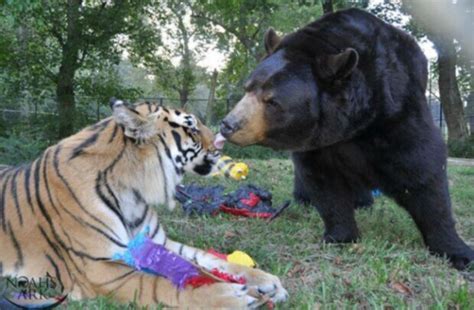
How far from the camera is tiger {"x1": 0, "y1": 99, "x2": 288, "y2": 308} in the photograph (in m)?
2.78

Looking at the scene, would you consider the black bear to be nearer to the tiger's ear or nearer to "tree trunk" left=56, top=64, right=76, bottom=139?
the tiger's ear

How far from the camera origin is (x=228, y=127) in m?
3.47

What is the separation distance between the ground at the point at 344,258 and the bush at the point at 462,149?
36.2ft

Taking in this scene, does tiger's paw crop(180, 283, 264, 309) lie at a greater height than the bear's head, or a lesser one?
lesser

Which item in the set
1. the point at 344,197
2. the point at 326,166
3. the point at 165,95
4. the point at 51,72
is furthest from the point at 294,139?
the point at 165,95

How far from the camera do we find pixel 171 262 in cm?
277

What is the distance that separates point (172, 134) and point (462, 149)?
48.5 feet

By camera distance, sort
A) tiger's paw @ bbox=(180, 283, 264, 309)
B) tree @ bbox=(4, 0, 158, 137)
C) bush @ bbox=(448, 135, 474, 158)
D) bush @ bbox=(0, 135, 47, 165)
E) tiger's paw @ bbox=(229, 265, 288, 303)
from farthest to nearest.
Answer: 1. bush @ bbox=(448, 135, 474, 158)
2. tree @ bbox=(4, 0, 158, 137)
3. bush @ bbox=(0, 135, 47, 165)
4. tiger's paw @ bbox=(229, 265, 288, 303)
5. tiger's paw @ bbox=(180, 283, 264, 309)

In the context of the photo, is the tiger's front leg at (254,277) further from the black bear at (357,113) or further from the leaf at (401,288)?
the black bear at (357,113)

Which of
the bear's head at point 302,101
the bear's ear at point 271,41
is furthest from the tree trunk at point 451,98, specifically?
the bear's head at point 302,101

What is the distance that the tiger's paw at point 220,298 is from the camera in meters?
2.45

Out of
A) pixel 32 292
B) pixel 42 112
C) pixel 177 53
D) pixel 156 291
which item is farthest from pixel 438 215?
pixel 177 53

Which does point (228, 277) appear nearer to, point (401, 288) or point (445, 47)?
point (401, 288)

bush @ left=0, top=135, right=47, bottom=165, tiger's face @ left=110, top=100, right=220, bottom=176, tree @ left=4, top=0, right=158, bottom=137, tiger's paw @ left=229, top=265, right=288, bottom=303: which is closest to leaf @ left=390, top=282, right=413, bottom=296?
tiger's paw @ left=229, top=265, right=288, bottom=303
